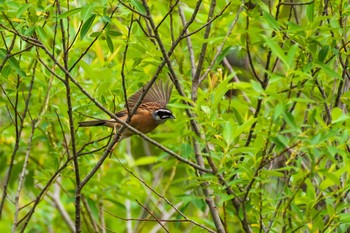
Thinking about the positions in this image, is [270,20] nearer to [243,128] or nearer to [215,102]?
[215,102]

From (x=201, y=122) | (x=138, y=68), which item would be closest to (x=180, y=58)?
(x=138, y=68)

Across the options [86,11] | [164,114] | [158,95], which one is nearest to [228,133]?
[86,11]

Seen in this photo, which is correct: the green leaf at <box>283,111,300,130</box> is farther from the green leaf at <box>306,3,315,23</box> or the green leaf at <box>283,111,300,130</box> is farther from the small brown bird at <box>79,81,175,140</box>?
the small brown bird at <box>79,81,175,140</box>

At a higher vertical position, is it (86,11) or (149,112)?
(86,11)

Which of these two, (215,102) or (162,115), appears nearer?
(215,102)

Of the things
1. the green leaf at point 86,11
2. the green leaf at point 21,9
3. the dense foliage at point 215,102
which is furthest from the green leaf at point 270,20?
the green leaf at point 21,9

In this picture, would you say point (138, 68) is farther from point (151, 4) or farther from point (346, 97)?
point (346, 97)

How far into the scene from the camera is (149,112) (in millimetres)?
5766

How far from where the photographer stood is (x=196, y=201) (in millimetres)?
5273

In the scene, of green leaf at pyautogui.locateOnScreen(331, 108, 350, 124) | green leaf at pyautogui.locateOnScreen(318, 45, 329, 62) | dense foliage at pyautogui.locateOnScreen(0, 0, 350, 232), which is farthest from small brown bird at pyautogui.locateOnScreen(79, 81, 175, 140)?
green leaf at pyautogui.locateOnScreen(331, 108, 350, 124)

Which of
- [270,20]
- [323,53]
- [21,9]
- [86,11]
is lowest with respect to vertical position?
[323,53]

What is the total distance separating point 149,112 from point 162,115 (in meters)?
0.35

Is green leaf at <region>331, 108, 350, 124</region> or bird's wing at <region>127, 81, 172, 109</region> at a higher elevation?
bird's wing at <region>127, 81, 172, 109</region>

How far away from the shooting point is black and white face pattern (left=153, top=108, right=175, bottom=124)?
5.30 m
